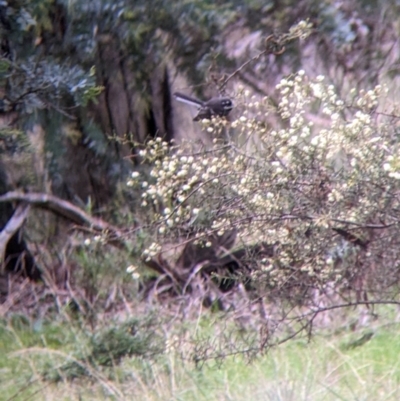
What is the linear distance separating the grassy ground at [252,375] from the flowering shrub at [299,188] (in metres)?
0.57

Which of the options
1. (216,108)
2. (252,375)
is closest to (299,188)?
(216,108)

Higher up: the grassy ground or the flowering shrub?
the flowering shrub

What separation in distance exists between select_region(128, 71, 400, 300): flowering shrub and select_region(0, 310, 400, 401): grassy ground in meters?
0.57

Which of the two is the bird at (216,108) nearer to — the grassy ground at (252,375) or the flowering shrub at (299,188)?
the flowering shrub at (299,188)

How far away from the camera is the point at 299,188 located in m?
3.88

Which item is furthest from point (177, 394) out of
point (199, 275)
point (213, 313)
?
point (199, 275)

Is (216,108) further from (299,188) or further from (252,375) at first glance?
(252,375)

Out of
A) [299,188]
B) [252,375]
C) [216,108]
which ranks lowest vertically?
[252,375]

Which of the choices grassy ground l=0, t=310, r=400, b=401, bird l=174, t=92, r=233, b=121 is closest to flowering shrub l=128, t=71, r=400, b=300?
bird l=174, t=92, r=233, b=121

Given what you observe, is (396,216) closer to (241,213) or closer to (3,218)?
(241,213)

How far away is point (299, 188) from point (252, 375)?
1665mm

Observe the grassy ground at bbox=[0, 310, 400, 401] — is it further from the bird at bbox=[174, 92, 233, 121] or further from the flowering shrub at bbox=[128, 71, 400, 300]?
the bird at bbox=[174, 92, 233, 121]

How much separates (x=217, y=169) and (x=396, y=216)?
2.77 feet

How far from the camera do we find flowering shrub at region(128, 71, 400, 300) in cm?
376
